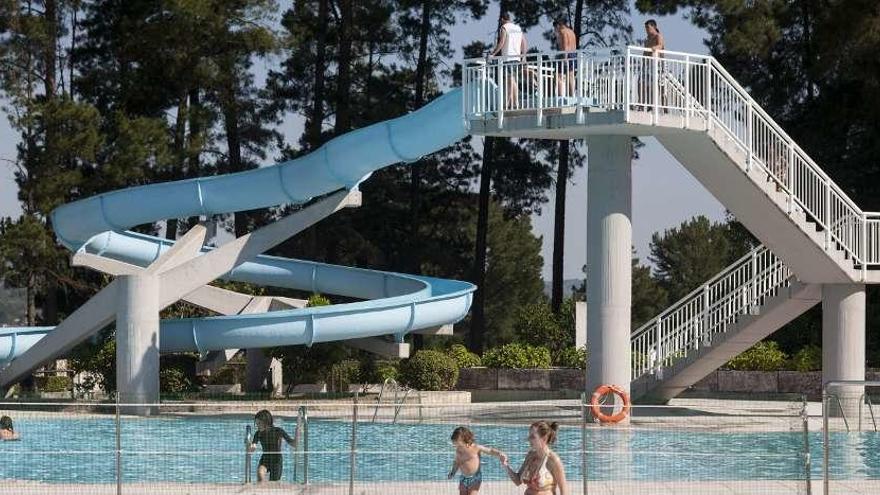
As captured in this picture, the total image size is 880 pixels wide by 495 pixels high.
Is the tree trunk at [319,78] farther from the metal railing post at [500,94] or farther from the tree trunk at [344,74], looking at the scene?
the metal railing post at [500,94]

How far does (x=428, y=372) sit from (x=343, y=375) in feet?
11.2

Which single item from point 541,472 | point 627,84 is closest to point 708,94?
point 627,84

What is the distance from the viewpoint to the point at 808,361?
119 feet

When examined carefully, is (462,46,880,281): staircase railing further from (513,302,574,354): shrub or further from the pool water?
(513,302,574,354): shrub

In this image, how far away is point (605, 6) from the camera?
163 ft

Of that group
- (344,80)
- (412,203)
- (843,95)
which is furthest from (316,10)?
(843,95)

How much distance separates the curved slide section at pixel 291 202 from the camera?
30469 mm

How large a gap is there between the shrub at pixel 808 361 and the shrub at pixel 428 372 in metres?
7.55

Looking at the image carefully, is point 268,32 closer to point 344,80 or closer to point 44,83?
point 344,80

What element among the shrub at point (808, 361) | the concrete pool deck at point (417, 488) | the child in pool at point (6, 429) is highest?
the shrub at point (808, 361)

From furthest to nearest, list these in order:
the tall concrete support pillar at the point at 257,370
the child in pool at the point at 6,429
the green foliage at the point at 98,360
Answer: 1. the tall concrete support pillar at the point at 257,370
2. the green foliage at the point at 98,360
3. the child in pool at the point at 6,429

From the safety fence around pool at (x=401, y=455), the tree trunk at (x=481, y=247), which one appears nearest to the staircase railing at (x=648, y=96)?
the safety fence around pool at (x=401, y=455)

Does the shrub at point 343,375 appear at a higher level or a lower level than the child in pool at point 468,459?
higher

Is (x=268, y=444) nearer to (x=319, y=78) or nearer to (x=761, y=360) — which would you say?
(x=761, y=360)
